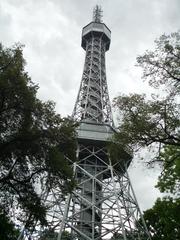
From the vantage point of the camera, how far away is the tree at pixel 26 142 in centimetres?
1199

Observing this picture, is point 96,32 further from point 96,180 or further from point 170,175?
point 170,175

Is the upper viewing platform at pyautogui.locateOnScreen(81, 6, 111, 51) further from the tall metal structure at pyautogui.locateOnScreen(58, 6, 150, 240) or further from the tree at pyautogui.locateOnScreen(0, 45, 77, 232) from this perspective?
the tree at pyautogui.locateOnScreen(0, 45, 77, 232)

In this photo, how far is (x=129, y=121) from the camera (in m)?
11.7

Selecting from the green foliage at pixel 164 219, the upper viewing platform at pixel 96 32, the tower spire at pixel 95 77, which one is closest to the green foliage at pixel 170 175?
the green foliage at pixel 164 219

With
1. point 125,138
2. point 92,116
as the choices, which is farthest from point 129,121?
point 92,116

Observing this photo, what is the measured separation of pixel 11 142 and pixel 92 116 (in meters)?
23.2

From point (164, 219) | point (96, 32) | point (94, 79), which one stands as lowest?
point (164, 219)

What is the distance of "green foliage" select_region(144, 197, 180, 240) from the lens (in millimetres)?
19500

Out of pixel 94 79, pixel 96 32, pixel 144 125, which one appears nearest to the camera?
pixel 144 125

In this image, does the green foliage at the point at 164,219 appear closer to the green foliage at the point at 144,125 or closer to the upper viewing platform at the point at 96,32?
the green foliage at the point at 144,125

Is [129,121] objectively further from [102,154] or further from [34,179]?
[102,154]

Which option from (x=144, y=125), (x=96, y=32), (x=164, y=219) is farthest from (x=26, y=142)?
(x=96, y=32)

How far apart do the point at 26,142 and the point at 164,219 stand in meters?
12.3

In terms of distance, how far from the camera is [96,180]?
25625 millimetres
